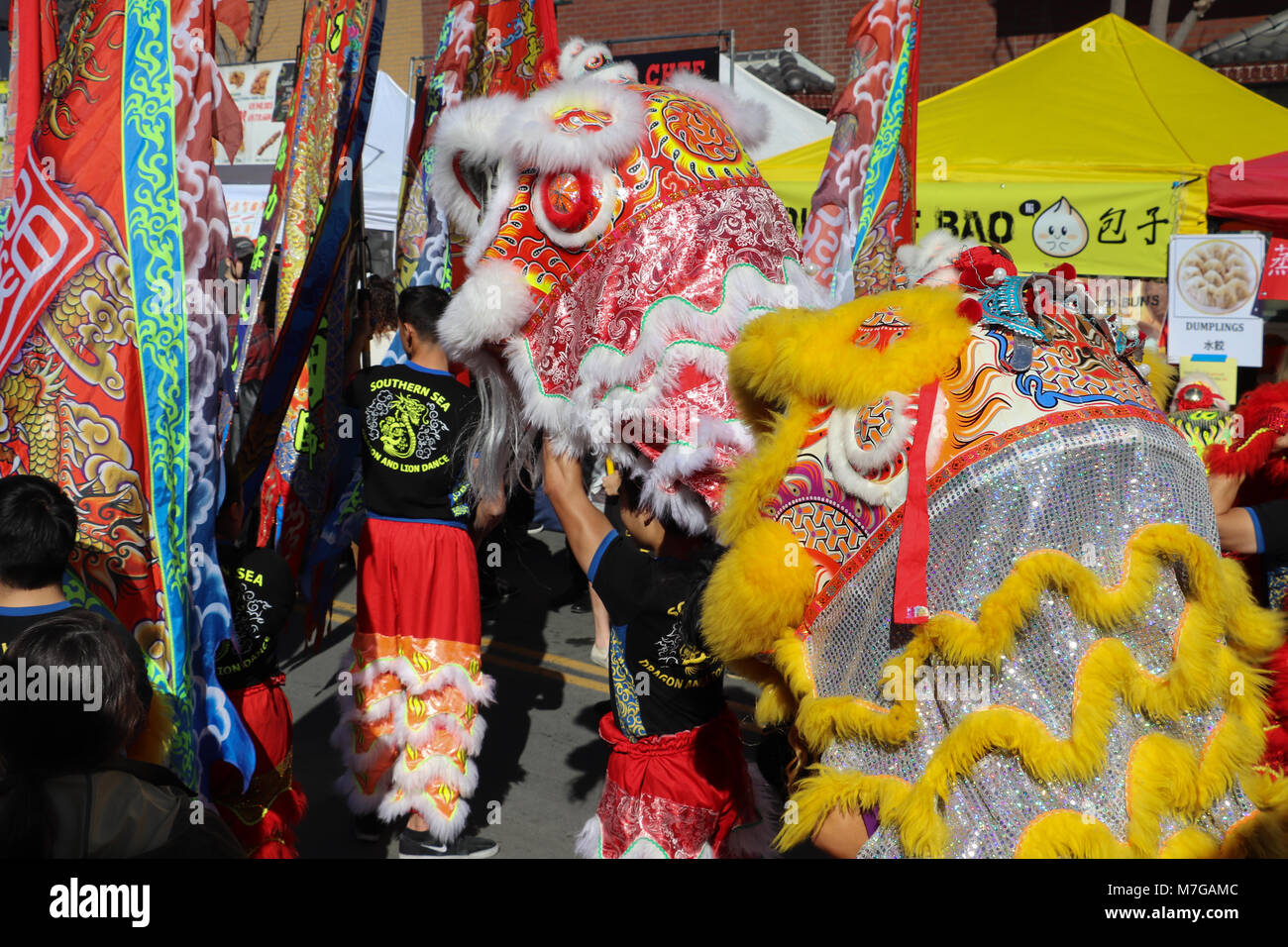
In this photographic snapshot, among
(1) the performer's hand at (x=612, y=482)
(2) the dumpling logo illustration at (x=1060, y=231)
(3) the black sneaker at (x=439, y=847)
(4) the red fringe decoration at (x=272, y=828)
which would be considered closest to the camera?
(1) the performer's hand at (x=612, y=482)

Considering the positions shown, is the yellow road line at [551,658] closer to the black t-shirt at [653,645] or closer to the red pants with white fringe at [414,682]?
the red pants with white fringe at [414,682]

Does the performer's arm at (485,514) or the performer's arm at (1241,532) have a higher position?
the performer's arm at (1241,532)

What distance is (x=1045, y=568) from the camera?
146 cm

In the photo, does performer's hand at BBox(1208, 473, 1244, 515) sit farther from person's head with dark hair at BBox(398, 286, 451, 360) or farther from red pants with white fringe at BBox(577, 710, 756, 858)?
person's head with dark hair at BBox(398, 286, 451, 360)

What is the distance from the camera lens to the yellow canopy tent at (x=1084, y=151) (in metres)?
6.76

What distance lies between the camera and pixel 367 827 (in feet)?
13.1

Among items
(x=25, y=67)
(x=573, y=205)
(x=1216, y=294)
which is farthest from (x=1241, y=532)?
(x=1216, y=294)

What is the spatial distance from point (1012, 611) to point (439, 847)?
2.92m

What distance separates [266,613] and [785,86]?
37.5 ft

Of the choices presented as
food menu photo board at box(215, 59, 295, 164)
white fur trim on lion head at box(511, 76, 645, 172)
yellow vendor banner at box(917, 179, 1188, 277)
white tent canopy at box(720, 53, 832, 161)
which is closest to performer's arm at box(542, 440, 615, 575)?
white fur trim on lion head at box(511, 76, 645, 172)

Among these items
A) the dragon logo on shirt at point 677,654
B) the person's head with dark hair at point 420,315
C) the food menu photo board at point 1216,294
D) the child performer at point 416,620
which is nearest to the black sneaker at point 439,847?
the child performer at point 416,620

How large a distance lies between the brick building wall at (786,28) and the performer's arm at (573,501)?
11725mm
